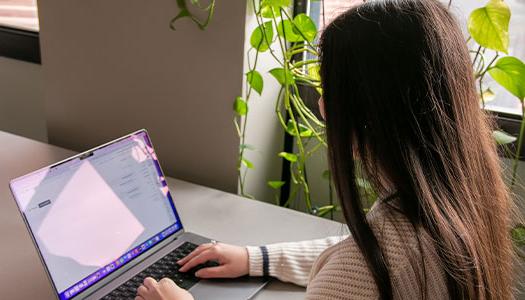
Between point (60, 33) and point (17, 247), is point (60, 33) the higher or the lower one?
the higher one

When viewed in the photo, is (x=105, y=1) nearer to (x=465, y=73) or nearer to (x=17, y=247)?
(x=17, y=247)

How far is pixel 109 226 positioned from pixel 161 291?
17 centimetres

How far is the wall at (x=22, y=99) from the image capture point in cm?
194

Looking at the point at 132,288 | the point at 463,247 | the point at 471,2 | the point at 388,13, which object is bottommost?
the point at 132,288

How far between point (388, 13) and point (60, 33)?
110cm

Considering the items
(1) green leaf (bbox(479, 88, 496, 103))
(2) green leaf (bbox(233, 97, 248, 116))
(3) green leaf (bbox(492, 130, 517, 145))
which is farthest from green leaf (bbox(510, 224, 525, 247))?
(2) green leaf (bbox(233, 97, 248, 116))

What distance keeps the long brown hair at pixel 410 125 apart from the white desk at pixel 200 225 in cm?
A: 34

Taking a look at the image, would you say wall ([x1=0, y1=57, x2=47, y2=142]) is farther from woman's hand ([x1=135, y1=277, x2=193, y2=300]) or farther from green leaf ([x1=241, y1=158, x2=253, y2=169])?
woman's hand ([x1=135, y1=277, x2=193, y2=300])

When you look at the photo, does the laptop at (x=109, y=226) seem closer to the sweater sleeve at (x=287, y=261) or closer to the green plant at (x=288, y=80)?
the sweater sleeve at (x=287, y=261)

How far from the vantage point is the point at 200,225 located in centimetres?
123

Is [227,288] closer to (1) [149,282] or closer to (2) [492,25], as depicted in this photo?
(1) [149,282]

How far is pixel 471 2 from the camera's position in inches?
53.3

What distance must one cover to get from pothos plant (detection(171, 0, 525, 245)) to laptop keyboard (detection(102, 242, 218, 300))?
14.2 inches

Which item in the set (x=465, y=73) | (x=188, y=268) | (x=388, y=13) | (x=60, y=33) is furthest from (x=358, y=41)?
(x=60, y=33)
